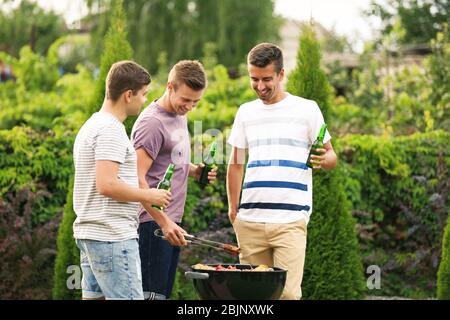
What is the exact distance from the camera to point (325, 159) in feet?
15.6

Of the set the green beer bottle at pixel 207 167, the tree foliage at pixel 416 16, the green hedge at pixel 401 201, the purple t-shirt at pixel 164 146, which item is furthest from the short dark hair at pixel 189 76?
the tree foliage at pixel 416 16

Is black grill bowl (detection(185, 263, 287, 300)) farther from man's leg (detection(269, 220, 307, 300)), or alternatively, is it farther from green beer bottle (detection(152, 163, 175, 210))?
man's leg (detection(269, 220, 307, 300))

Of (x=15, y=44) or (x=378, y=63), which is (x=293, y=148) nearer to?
(x=378, y=63)

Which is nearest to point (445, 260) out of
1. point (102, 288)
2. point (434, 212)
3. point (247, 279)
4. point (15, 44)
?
point (434, 212)

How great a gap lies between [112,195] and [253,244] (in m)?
1.26

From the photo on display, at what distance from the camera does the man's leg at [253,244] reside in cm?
484

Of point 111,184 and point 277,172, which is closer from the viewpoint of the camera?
point 111,184

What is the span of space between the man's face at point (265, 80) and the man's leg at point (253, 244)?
29.7 inches

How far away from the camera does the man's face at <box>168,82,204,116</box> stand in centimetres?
447

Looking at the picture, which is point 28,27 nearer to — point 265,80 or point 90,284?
point 265,80

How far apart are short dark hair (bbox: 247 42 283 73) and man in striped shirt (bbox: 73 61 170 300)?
87 cm

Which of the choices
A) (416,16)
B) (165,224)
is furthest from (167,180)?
(416,16)

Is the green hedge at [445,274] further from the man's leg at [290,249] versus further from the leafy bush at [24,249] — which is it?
the leafy bush at [24,249]

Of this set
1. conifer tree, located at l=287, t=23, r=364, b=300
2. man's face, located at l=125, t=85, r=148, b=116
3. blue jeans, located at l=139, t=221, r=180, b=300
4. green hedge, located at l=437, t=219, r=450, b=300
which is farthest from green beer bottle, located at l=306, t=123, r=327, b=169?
green hedge, located at l=437, t=219, r=450, b=300
